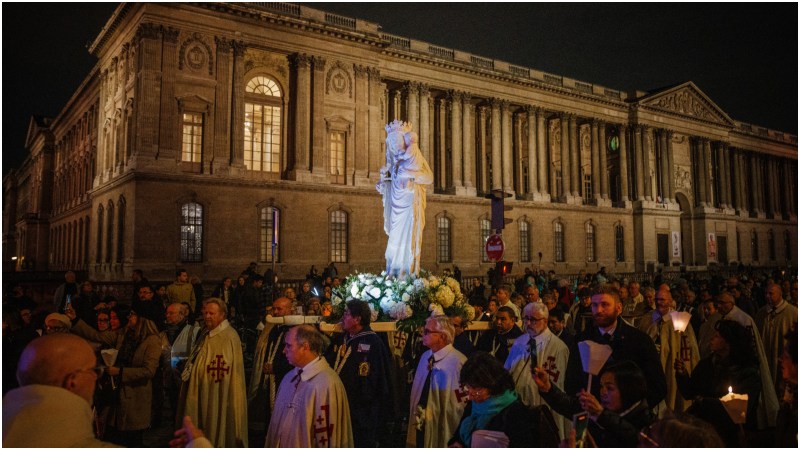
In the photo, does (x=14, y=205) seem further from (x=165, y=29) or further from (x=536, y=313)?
(x=536, y=313)

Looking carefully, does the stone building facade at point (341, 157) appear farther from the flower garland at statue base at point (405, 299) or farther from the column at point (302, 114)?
the flower garland at statue base at point (405, 299)

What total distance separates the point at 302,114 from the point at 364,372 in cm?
2477

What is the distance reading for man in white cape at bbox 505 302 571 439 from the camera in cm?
538

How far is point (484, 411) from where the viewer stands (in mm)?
3617

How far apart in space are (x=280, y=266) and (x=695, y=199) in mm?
39363

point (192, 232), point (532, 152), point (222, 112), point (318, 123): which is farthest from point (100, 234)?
point (532, 152)

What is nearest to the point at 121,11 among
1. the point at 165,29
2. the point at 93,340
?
the point at 165,29

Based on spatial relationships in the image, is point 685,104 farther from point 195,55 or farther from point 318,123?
point 195,55

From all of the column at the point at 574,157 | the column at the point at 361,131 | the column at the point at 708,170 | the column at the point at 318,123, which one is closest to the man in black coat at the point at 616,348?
the column at the point at 318,123

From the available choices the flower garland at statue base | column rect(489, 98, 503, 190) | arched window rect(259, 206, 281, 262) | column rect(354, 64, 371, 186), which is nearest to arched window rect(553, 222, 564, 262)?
column rect(489, 98, 503, 190)

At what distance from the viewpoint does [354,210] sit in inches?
1163

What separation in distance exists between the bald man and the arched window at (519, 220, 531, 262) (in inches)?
1456

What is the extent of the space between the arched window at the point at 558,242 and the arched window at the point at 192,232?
24.9 metres

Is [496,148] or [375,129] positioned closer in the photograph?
[375,129]
